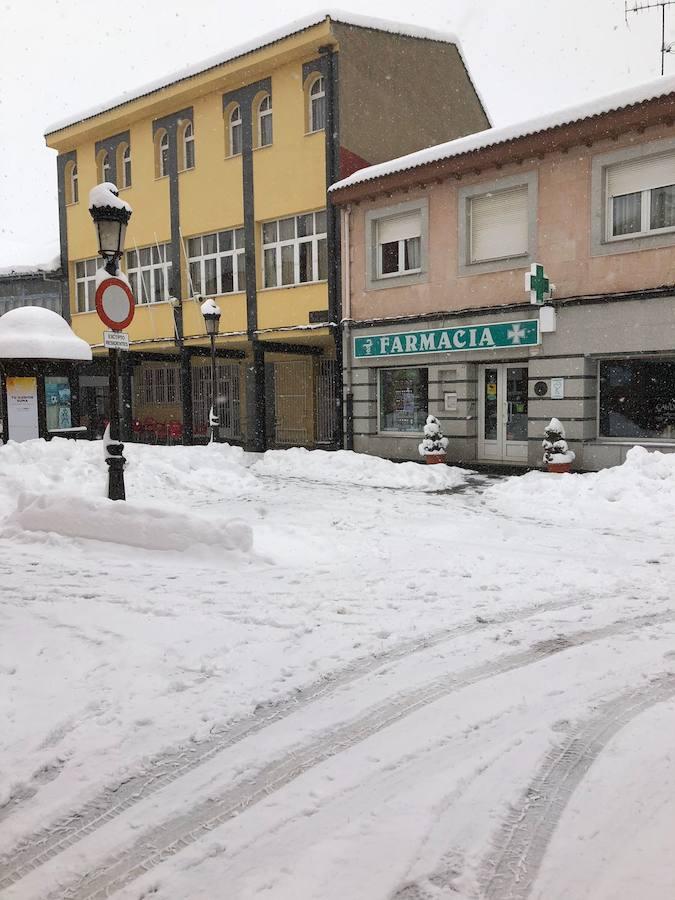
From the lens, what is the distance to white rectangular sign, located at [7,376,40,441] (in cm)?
1538

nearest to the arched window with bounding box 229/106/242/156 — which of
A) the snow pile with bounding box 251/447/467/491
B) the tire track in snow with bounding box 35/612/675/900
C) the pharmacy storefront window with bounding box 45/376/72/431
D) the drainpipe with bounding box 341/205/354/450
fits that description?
the drainpipe with bounding box 341/205/354/450

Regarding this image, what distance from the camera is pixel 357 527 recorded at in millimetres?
8656

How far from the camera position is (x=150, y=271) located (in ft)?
74.4

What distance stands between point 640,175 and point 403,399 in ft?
22.8

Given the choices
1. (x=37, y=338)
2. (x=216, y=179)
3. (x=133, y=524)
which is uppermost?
(x=216, y=179)

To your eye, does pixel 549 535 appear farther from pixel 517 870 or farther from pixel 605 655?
pixel 517 870

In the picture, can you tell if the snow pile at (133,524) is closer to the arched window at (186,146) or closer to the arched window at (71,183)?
the arched window at (186,146)

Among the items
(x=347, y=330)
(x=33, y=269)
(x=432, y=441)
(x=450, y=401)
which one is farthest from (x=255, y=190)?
(x=33, y=269)

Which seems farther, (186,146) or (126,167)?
(126,167)

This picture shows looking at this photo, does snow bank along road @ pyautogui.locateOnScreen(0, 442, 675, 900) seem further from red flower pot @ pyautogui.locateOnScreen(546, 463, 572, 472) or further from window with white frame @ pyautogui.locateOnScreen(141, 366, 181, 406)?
window with white frame @ pyautogui.locateOnScreen(141, 366, 181, 406)

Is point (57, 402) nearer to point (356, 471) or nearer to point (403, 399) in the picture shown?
point (356, 471)

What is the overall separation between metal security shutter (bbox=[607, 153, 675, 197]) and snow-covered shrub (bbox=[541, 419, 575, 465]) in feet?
15.4

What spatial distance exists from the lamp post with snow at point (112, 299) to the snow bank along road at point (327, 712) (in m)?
1.16

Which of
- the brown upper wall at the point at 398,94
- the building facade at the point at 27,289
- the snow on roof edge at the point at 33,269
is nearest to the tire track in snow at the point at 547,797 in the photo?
the brown upper wall at the point at 398,94
